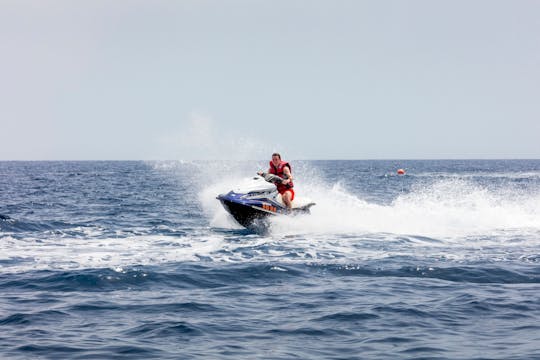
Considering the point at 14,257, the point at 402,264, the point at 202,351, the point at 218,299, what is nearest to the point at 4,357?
the point at 202,351

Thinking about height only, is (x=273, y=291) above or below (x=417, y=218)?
below

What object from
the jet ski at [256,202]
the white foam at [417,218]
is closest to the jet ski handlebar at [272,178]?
the jet ski at [256,202]

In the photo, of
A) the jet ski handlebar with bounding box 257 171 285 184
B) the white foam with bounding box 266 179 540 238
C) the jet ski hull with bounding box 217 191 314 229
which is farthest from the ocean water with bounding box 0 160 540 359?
the jet ski handlebar with bounding box 257 171 285 184

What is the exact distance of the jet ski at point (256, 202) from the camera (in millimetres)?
15555

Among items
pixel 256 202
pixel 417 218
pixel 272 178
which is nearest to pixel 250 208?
pixel 256 202

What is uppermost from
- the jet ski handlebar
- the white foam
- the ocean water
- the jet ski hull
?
the jet ski handlebar

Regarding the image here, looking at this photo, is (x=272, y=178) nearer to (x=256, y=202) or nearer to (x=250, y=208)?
(x=256, y=202)

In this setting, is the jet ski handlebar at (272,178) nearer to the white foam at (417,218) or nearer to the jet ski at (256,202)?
the jet ski at (256,202)

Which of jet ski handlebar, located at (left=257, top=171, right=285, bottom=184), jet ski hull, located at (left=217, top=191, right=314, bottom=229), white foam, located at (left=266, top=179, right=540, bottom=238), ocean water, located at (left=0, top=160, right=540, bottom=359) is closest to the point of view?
ocean water, located at (left=0, top=160, right=540, bottom=359)

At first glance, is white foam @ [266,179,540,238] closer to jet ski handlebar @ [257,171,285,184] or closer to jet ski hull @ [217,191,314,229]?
jet ski hull @ [217,191,314,229]

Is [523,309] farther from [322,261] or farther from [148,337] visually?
[148,337]

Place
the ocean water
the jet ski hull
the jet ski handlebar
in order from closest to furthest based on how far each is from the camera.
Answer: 1. the ocean water
2. the jet ski hull
3. the jet ski handlebar

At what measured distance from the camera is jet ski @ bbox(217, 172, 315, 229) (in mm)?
15555

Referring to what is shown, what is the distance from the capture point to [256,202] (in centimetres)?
1558
